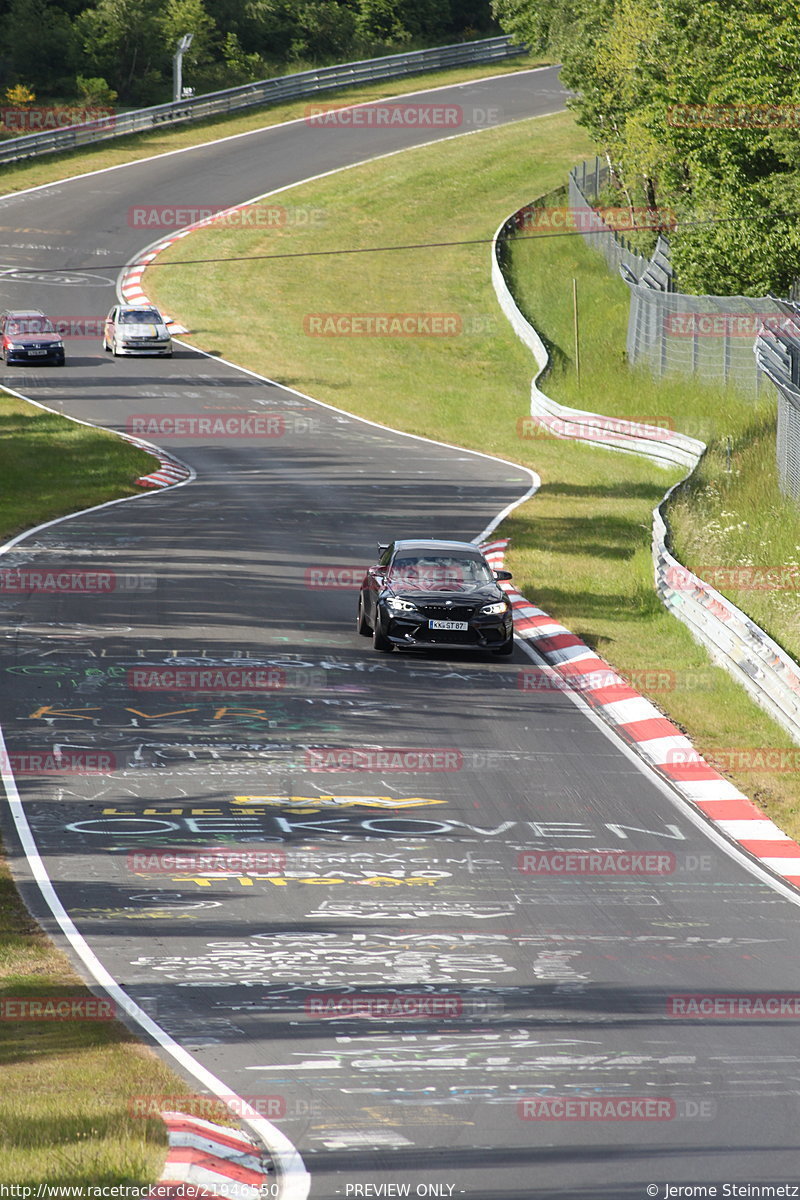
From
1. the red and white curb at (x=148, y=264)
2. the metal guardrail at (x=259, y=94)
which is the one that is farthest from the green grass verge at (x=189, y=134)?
the red and white curb at (x=148, y=264)

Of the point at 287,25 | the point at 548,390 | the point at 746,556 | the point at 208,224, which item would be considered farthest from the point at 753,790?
the point at 287,25

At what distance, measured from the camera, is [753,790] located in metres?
14.4

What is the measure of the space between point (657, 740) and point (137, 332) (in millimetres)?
36283

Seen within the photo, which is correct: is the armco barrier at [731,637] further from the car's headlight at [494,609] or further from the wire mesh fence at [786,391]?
the car's headlight at [494,609]

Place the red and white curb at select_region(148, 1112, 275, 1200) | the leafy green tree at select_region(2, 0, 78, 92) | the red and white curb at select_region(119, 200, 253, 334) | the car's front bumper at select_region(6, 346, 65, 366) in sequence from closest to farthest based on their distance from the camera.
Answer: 1. the red and white curb at select_region(148, 1112, 275, 1200)
2. the car's front bumper at select_region(6, 346, 65, 366)
3. the red and white curb at select_region(119, 200, 253, 334)
4. the leafy green tree at select_region(2, 0, 78, 92)

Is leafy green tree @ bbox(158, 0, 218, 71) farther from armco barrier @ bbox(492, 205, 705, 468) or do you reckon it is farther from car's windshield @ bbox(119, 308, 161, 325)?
car's windshield @ bbox(119, 308, 161, 325)

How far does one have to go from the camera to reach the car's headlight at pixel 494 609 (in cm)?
1939

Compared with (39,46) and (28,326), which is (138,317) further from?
(39,46)

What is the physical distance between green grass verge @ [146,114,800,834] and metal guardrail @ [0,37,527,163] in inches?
369

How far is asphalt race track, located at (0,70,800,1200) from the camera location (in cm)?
761

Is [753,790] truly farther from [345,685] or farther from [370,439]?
[370,439]

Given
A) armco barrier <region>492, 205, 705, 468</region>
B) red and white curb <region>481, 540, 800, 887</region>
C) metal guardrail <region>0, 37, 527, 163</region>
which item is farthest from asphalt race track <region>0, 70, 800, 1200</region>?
metal guardrail <region>0, 37, 527, 163</region>

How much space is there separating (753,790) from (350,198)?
197 ft

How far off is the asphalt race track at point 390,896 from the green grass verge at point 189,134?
52.4 m
